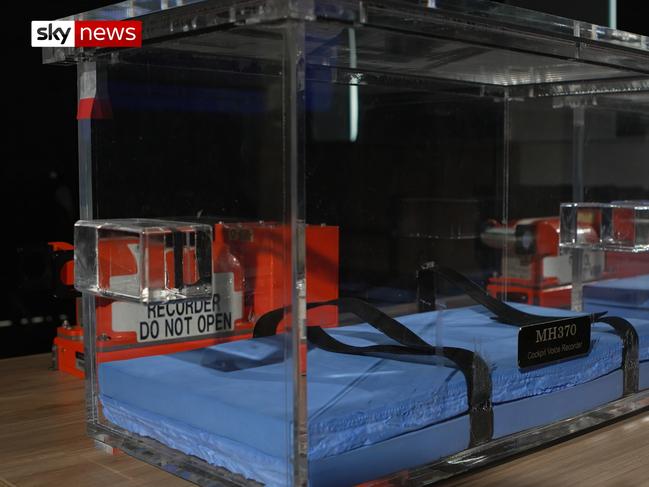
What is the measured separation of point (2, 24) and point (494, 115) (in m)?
1.32

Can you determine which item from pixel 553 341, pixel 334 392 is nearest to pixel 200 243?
pixel 334 392

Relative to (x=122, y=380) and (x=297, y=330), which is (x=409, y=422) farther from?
(x=122, y=380)

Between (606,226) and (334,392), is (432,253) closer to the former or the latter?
(606,226)

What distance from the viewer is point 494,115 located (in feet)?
6.78

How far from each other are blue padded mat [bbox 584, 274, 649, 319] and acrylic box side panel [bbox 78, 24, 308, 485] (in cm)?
72

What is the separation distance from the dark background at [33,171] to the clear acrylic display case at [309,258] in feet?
3.39

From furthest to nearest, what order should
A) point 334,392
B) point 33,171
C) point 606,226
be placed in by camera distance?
1. point 33,171
2. point 606,226
3. point 334,392

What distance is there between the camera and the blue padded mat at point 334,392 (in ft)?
3.42

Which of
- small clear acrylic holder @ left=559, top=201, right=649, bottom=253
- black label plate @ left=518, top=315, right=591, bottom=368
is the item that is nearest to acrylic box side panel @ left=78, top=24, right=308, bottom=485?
black label plate @ left=518, top=315, right=591, bottom=368

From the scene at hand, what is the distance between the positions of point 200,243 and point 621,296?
1.05 metres

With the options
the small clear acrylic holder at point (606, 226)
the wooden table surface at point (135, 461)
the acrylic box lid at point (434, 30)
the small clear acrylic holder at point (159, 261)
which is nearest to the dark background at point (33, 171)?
the wooden table surface at point (135, 461)

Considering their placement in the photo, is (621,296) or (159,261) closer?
(159,261)

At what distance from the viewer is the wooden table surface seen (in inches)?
46.7

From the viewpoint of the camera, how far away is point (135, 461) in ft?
4.15
